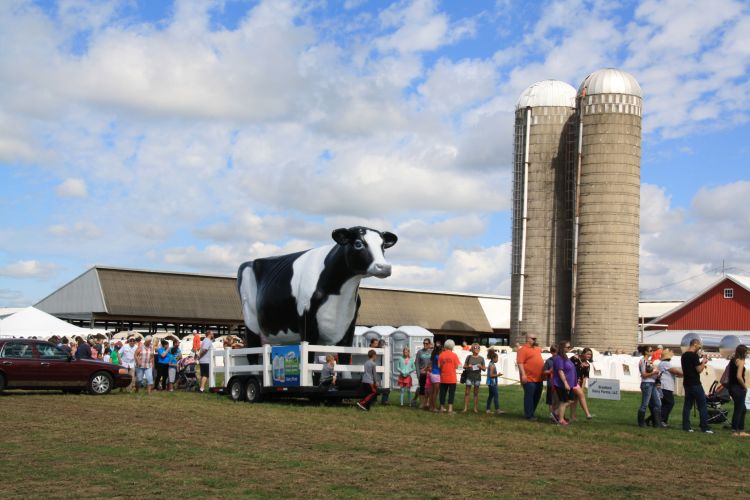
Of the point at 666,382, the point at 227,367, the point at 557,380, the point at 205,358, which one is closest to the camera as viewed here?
the point at 557,380

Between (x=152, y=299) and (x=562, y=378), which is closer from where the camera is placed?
(x=562, y=378)

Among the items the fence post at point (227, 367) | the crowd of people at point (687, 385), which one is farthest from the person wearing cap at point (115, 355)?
the crowd of people at point (687, 385)

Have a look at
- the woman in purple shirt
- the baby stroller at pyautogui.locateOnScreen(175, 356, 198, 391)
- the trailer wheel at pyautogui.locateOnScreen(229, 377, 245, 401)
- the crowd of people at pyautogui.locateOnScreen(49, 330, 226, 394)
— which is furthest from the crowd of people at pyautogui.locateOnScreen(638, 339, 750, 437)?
the baby stroller at pyautogui.locateOnScreen(175, 356, 198, 391)

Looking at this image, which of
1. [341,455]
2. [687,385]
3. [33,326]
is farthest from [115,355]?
[341,455]

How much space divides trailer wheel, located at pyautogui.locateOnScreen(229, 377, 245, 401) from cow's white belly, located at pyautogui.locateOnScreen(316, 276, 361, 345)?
2727mm

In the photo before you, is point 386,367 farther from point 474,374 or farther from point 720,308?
point 720,308

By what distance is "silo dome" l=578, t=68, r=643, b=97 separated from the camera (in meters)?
60.9

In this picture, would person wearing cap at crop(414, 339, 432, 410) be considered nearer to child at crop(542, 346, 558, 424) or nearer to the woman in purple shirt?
child at crop(542, 346, 558, 424)

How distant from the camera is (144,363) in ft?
84.8

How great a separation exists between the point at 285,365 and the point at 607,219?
42890 mm

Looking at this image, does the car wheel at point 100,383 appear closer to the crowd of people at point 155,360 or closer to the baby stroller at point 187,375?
the crowd of people at point 155,360

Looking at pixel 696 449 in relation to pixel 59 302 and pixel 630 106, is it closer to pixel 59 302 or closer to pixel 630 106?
pixel 630 106

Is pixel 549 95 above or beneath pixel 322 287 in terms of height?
above

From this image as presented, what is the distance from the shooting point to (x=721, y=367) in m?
30.1
